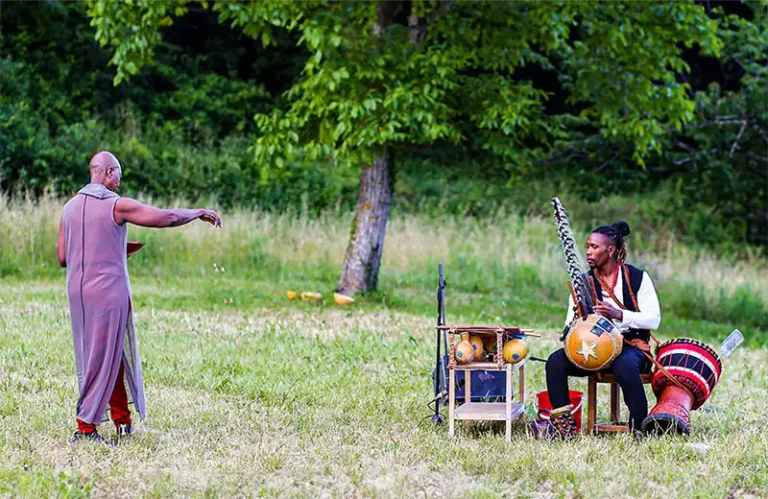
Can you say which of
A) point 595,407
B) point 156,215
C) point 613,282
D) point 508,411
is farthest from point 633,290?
point 156,215

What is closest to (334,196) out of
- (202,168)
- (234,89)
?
(202,168)

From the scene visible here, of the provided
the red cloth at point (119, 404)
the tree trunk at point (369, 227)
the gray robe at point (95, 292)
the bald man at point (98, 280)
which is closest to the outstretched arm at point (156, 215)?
the bald man at point (98, 280)

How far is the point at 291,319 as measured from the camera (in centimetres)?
1300

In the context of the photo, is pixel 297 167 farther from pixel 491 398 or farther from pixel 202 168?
pixel 491 398

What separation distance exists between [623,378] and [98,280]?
3.51m

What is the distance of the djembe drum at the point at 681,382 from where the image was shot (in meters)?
7.21

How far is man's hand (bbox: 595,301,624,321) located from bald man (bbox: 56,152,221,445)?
2.66 meters

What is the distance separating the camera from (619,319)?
731 centimetres

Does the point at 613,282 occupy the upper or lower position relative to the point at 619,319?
upper

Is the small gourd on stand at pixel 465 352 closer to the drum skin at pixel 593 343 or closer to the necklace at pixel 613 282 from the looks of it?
the drum skin at pixel 593 343

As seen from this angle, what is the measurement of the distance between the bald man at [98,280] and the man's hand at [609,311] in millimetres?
2655

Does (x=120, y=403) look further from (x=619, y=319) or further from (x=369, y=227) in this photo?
(x=369, y=227)

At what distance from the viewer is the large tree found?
44.3 feet

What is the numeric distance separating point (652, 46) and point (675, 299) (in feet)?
16.1
